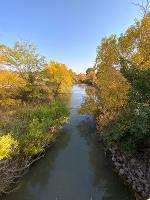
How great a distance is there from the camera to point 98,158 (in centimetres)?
1223

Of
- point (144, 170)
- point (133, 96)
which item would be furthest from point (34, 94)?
point (144, 170)

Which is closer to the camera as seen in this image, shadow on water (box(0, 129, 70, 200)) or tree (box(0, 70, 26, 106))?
shadow on water (box(0, 129, 70, 200))

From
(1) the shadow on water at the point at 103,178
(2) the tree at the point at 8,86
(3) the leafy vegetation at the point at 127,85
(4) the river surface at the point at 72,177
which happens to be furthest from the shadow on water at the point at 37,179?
(2) the tree at the point at 8,86

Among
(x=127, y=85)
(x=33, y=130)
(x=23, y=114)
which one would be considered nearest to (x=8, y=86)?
(x=23, y=114)

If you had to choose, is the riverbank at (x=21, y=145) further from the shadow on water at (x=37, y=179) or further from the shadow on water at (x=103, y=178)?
the shadow on water at (x=103, y=178)

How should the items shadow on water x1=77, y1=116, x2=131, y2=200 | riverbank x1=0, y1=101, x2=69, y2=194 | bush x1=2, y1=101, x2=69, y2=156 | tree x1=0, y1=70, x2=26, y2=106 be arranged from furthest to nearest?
tree x1=0, y1=70, x2=26, y2=106
bush x1=2, y1=101, x2=69, y2=156
shadow on water x1=77, y1=116, x2=131, y2=200
riverbank x1=0, y1=101, x2=69, y2=194

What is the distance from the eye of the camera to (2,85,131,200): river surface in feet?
27.9

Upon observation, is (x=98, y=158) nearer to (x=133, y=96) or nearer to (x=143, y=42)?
(x=133, y=96)

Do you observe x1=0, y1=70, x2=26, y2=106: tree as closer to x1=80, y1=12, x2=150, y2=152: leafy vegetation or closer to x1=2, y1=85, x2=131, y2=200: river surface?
x1=2, y1=85, x2=131, y2=200: river surface

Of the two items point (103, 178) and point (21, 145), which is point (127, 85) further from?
point (21, 145)

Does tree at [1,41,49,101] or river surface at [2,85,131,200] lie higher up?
tree at [1,41,49,101]

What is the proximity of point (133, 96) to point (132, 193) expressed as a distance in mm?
4246

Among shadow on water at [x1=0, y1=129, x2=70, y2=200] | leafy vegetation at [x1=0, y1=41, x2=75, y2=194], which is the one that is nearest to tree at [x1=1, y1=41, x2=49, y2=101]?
leafy vegetation at [x1=0, y1=41, x2=75, y2=194]

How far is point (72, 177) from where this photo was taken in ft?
32.6
